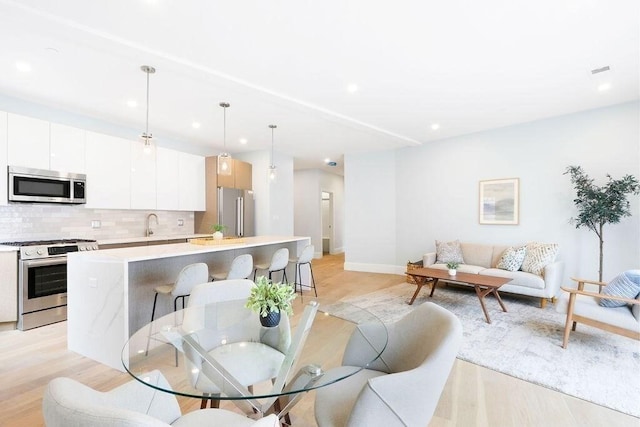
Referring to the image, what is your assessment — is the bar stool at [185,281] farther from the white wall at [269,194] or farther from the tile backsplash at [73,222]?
the white wall at [269,194]

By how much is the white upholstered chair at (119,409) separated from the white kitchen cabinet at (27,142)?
3.93m

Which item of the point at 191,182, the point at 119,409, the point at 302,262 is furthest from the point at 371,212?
the point at 119,409

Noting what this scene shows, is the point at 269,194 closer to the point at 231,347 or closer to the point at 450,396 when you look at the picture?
the point at 231,347

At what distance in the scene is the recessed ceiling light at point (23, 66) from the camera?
116 inches

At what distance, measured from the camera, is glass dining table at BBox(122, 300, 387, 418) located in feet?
4.54

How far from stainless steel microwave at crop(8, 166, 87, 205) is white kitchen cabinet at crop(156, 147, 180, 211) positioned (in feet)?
3.58

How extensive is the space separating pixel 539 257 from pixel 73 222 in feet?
22.4

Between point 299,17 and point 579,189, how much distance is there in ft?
14.9

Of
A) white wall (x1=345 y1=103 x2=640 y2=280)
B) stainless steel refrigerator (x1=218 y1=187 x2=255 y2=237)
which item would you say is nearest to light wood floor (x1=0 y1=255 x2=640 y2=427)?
stainless steel refrigerator (x1=218 y1=187 x2=255 y2=237)

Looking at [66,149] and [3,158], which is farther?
[66,149]

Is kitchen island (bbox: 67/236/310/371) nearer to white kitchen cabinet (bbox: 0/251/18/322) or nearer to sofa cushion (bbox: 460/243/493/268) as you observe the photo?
white kitchen cabinet (bbox: 0/251/18/322)

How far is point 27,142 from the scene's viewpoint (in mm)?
3691

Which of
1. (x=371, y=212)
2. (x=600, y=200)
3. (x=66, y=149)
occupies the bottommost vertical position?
(x=371, y=212)

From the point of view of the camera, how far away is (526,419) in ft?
6.42
